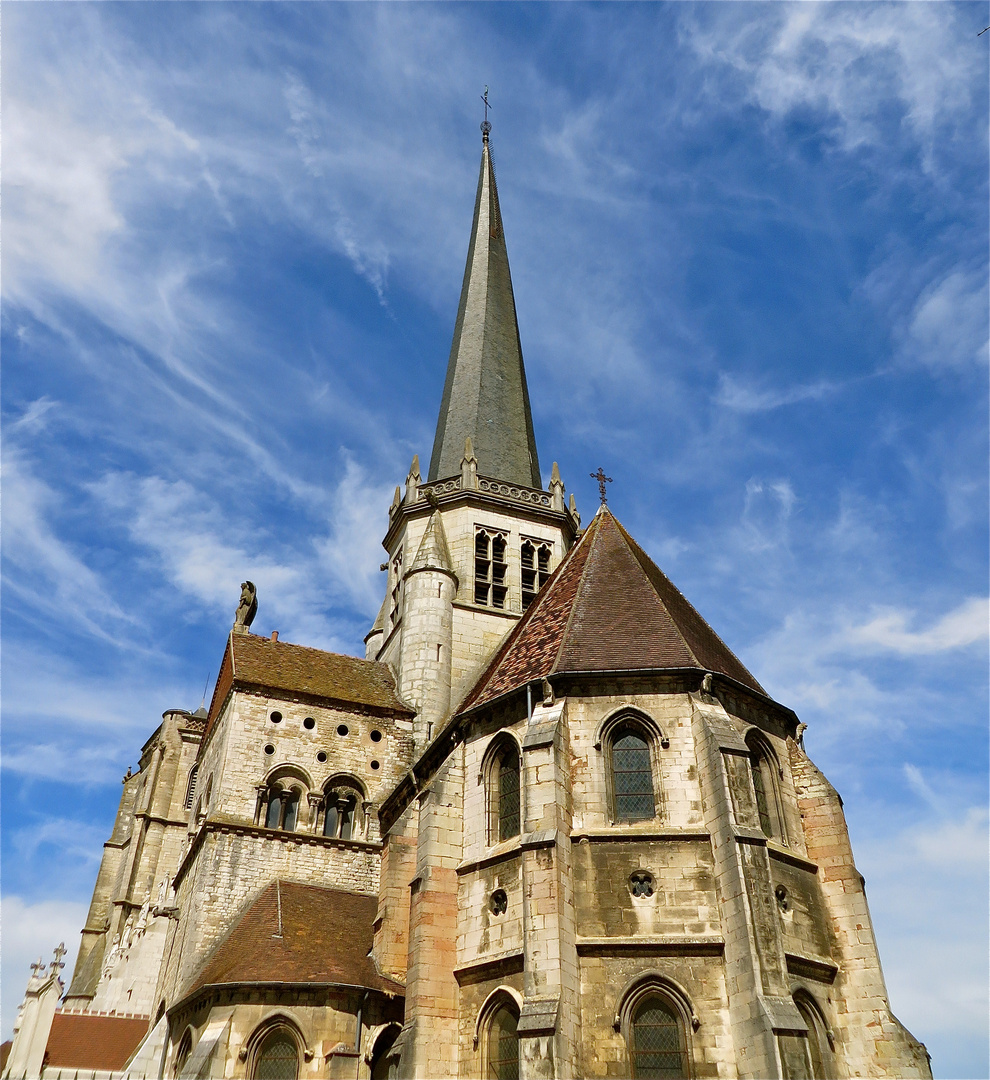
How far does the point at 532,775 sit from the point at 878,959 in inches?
265

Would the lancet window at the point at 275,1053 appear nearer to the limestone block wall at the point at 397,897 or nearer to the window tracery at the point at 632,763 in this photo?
the limestone block wall at the point at 397,897

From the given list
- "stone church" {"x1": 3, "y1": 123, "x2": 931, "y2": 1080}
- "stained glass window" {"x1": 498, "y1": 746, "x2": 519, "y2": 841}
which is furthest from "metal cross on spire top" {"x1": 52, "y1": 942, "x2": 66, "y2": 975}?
"stained glass window" {"x1": 498, "y1": 746, "x2": 519, "y2": 841}

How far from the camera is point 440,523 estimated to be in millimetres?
30984

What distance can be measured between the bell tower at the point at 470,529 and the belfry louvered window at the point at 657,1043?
1196cm

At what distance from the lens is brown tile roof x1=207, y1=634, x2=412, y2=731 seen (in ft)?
83.4

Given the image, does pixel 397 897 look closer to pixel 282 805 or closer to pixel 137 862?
pixel 282 805

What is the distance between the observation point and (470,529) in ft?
101

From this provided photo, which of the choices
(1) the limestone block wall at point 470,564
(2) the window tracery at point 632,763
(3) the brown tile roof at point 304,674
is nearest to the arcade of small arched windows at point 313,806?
(3) the brown tile roof at point 304,674

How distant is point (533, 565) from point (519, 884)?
50.5ft

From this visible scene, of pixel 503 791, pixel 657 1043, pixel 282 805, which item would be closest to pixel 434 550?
pixel 282 805

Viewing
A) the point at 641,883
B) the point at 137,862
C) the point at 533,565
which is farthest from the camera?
the point at 137,862

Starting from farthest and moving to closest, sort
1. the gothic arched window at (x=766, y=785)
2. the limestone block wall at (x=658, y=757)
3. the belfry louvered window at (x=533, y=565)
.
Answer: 1. the belfry louvered window at (x=533, y=565)
2. the gothic arched window at (x=766, y=785)
3. the limestone block wall at (x=658, y=757)

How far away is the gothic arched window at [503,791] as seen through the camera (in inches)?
699

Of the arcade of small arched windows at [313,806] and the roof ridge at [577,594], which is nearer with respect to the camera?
the roof ridge at [577,594]
